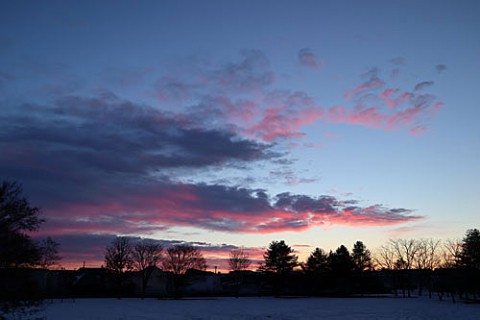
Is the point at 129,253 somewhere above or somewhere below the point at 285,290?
above

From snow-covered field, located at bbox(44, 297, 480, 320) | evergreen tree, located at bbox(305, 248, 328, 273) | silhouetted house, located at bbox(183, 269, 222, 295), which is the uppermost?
evergreen tree, located at bbox(305, 248, 328, 273)

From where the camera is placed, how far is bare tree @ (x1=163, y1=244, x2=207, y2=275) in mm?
95625

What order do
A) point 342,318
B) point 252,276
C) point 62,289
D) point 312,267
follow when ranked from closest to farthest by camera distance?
point 342,318
point 62,289
point 312,267
point 252,276

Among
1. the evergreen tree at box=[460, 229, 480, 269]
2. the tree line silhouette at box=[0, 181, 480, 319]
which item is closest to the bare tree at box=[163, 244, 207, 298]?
the tree line silhouette at box=[0, 181, 480, 319]

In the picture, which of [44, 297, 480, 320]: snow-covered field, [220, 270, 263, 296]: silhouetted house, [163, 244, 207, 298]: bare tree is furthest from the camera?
[220, 270, 263, 296]: silhouetted house

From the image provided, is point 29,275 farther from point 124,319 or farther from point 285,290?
point 285,290

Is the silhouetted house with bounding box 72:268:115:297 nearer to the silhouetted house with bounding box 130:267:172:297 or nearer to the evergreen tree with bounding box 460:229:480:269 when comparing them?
the silhouetted house with bounding box 130:267:172:297

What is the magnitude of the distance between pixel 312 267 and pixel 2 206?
3921 inches

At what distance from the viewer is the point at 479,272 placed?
70.1 m

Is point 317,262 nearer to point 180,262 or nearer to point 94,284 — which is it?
point 180,262

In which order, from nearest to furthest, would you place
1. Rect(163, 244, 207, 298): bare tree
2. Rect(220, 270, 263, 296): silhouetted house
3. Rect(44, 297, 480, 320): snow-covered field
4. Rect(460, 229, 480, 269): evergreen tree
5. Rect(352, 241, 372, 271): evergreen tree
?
Rect(44, 297, 480, 320): snow-covered field < Rect(460, 229, 480, 269): evergreen tree < Rect(163, 244, 207, 298): bare tree < Rect(352, 241, 372, 271): evergreen tree < Rect(220, 270, 263, 296): silhouetted house

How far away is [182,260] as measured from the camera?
96375mm

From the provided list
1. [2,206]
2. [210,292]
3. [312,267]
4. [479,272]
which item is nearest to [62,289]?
[210,292]

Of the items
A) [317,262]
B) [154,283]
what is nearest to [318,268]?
[317,262]
